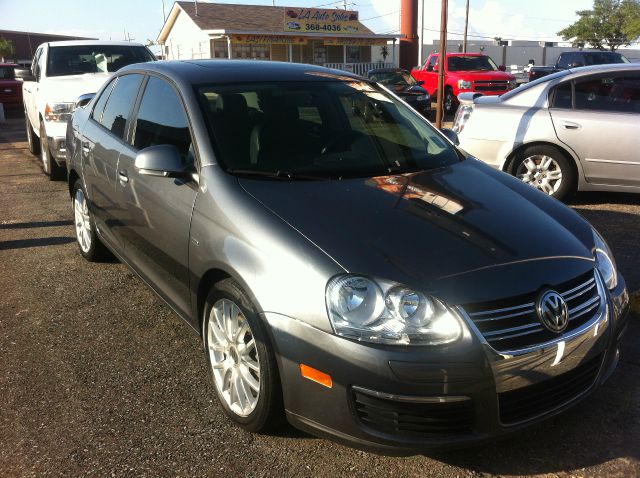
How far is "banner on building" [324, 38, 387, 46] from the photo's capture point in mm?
36062

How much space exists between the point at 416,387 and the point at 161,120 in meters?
2.35

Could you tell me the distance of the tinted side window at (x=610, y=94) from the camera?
21.7 feet

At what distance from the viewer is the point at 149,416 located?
3.09 metres

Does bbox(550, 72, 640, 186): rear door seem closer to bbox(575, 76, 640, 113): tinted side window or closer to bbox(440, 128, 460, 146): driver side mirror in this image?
bbox(575, 76, 640, 113): tinted side window

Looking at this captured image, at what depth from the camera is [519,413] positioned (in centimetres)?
250

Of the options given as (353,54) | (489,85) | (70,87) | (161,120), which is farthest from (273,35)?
(161,120)

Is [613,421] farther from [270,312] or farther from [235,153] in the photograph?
[235,153]

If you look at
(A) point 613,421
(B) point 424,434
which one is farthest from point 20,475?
(A) point 613,421

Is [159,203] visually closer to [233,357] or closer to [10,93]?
[233,357]

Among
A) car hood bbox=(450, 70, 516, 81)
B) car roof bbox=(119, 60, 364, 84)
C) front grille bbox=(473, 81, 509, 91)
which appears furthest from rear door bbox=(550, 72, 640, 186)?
car hood bbox=(450, 70, 516, 81)

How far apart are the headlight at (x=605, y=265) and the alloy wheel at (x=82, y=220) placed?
384 centimetres

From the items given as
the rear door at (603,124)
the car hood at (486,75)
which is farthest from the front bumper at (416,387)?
the car hood at (486,75)

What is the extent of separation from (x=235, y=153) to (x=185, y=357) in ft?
4.11

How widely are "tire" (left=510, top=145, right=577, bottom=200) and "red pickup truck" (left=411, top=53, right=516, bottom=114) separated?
11522mm
